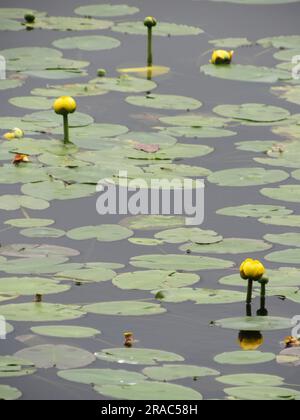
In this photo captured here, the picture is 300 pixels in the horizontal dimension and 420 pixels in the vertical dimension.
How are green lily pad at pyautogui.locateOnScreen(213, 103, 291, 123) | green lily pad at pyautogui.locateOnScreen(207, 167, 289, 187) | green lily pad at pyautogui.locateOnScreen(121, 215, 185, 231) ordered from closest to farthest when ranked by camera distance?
green lily pad at pyautogui.locateOnScreen(121, 215, 185, 231), green lily pad at pyautogui.locateOnScreen(207, 167, 289, 187), green lily pad at pyautogui.locateOnScreen(213, 103, 291, 123)

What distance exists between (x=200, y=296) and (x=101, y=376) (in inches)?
26.7

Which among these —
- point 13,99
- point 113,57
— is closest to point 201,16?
point 113,57

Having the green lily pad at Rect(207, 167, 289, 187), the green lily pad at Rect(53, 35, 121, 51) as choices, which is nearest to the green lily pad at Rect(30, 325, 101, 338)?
the green lily pad at Rect(207, 167, 289, 187)

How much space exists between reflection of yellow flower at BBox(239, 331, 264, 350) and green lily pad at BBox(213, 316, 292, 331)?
16 mm

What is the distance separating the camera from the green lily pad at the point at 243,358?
158 inches

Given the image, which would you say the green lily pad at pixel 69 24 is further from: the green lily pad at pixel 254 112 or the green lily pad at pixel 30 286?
the green lily pad at pixel 30 286

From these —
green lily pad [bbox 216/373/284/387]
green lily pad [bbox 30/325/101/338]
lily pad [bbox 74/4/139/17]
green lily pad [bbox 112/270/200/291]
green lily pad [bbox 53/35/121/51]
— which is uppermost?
lily pad [bbox 74/4/139/17]

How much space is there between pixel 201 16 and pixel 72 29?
2.78 feet

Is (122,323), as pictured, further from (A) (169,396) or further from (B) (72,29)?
(B) (72,29)

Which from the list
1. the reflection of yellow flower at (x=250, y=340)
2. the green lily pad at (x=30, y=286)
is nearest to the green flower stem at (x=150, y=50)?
the green lily pad at (x=30, y=286)

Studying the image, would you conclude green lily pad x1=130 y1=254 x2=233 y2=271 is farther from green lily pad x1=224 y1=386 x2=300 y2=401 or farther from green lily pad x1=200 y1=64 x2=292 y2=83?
green lily pad x1=200 y1=64 x2=292 y2=83

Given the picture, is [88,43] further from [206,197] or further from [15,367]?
[15,367]

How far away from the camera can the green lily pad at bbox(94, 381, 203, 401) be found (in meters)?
3.74

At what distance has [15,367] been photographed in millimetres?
3928
